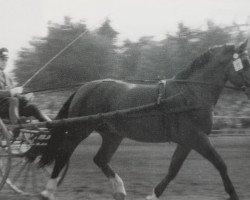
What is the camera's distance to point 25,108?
7.00 metres

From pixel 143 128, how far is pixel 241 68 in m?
1.35

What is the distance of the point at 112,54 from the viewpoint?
960 inches

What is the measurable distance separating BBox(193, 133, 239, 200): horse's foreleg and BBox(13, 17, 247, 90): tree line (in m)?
17.4

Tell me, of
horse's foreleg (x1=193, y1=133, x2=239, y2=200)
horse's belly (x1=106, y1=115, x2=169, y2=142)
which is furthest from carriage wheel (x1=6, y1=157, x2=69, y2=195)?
horse's foreleg (x1=193, y1=133, x2=239, y2=200)

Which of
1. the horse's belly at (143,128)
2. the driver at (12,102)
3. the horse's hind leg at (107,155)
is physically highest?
the driver at (12,102)

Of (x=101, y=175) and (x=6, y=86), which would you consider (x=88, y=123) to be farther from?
(x=101, y=175)

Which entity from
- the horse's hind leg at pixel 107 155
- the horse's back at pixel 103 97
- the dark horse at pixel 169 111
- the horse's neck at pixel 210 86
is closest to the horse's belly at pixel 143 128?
the dark horse at pixel 169 111

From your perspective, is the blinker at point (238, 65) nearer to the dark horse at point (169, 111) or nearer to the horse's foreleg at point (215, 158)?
the dark horse at point (169, 111)

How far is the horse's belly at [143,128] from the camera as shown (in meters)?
6.32

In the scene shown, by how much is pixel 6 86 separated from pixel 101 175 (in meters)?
2.39

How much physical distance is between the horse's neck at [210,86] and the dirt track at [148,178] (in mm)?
1233

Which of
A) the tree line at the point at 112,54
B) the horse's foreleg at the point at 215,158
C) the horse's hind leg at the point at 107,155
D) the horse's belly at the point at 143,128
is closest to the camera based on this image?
the horse's foreleg at the point at 215,158

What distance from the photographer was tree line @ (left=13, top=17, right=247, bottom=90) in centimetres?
2386

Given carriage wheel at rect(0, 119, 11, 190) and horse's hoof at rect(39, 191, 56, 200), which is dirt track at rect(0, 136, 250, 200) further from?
carriage wheel at rect(0, 119, 11, 190)
